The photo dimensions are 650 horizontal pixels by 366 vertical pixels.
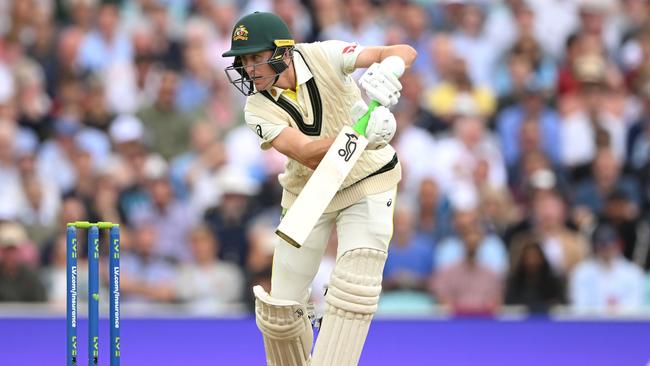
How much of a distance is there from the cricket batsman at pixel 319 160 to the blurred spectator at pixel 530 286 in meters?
3.57

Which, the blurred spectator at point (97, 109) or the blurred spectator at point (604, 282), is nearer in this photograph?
the blurred spectator at point (604, 282)

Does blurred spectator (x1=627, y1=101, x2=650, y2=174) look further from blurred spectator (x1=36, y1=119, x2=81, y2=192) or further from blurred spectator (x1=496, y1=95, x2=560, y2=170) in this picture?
blurred spectator (x1=36, y1=119, x2=81, y2=192)

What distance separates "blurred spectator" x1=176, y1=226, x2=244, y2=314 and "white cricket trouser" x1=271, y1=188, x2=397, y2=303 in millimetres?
3461

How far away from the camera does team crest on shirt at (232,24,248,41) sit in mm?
5086

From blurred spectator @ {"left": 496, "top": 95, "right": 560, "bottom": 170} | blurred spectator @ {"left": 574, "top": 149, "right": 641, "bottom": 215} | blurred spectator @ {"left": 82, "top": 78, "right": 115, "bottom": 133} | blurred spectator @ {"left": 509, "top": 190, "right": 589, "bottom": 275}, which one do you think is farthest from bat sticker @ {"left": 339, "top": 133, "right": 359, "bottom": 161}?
blurred spectator @ {"left": 82, "top": 78, "right": 115, "bottom": 133}

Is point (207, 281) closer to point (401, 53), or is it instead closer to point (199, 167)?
point (199, 167)

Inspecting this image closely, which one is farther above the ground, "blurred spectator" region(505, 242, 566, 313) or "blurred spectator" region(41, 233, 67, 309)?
"blurred spectator" region(41, 233, 67, 309)

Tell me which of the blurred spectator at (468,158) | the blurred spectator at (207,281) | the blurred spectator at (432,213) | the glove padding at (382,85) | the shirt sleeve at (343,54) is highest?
the blurred spectator at (468,158)

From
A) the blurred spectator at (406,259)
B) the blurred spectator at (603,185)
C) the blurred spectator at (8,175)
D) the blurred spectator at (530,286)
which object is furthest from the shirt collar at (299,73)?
the blurred spectator at (603,185)

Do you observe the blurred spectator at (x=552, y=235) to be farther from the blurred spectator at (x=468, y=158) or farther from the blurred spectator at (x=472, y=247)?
the blurred spectator at (x=468, y=158)

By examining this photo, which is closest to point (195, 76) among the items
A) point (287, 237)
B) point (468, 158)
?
point (468, 158)

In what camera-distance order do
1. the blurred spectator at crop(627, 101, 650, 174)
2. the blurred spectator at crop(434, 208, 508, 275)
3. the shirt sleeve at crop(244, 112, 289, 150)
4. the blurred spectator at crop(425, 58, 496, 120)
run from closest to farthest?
the shirt sleeve at crop(244, 112, 289, 150) → the blurred spectator at crop(434, 208, 508, 275) → the blurred spectator at crop(627, 101, 650, 174) → the blurred spectator at crop(425, 58, 496, 120)

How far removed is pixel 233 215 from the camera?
915 centimetres

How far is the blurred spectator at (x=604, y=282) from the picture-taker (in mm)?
8891
